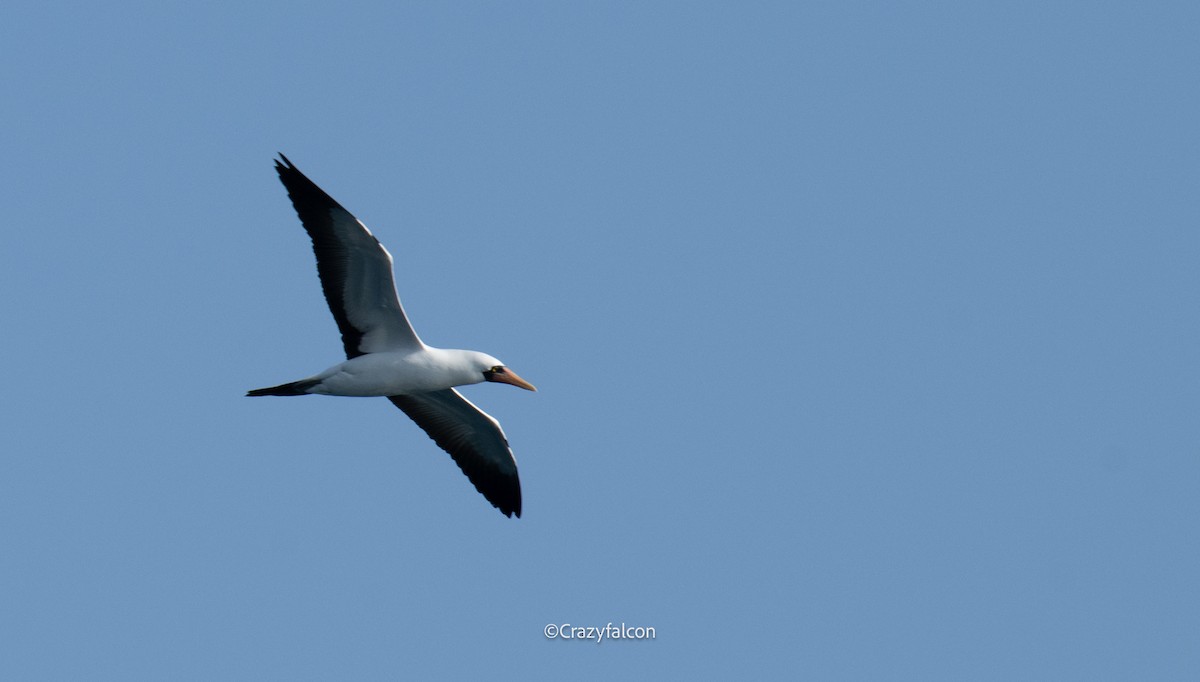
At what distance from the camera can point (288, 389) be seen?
18.5 m

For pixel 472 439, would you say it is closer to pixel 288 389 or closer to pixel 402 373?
pixel 402 373

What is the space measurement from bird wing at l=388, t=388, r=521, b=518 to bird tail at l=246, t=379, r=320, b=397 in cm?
226

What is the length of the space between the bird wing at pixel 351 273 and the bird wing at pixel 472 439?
1759 mm

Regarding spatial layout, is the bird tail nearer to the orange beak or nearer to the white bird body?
the white bird body

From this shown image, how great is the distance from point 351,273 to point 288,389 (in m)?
1.70

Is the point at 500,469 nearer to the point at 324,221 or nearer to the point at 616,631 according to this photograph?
the point at 616,631

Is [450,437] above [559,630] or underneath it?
above

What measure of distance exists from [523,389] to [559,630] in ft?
10.6

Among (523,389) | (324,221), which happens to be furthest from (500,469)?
(324,221)

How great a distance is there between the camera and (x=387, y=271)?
59.3ft

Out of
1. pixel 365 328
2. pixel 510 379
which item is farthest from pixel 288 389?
pixel 510 379

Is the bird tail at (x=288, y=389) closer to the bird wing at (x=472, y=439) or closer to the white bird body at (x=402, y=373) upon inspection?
the white bird body at (x=402, y=373)

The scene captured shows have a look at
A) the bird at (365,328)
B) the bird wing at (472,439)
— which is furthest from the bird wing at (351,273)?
the bird wing at (472,439)

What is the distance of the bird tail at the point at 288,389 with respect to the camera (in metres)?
18.4
